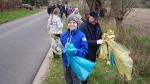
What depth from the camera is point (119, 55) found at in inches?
273

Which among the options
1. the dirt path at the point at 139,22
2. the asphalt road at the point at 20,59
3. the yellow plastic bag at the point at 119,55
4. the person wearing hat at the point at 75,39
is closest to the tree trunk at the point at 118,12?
the asphalt road at the point at 20,59

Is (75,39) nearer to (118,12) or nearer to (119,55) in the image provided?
(119,55)

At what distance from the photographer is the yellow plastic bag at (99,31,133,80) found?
6816 millimetres

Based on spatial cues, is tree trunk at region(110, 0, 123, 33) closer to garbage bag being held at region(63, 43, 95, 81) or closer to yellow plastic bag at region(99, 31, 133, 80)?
yellow plastic bag at region(99, 31, 133, 80)

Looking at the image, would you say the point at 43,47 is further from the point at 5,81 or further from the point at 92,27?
the point at 92,27

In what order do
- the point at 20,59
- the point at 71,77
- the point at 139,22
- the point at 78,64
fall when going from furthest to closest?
the point at 139,22 < the point at 20,59 < the point at 71,77 < the point at 78,64

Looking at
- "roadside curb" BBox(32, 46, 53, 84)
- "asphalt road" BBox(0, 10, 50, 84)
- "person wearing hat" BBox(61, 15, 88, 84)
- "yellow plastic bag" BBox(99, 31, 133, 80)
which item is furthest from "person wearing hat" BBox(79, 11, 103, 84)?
"asphalt road" BBox(0, 10, 50, 84)

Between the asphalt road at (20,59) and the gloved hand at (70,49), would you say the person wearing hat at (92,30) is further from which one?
the asphalt road at (20,59)

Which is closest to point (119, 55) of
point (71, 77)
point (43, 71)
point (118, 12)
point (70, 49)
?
point (71, 77)

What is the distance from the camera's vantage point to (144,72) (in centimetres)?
916

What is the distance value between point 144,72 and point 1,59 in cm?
483

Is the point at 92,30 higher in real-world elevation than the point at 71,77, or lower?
higher

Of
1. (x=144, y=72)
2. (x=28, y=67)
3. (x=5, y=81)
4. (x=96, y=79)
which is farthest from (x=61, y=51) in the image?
(x=28, y=67)

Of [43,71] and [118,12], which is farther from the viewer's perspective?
[118,12]
